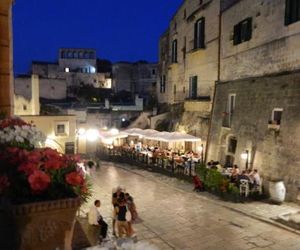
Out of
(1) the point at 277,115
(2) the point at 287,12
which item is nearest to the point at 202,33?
(2) the point at 287,12

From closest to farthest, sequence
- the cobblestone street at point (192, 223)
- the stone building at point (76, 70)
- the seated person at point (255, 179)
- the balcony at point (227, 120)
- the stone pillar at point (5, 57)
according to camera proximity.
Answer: the stone pillar at point (5, 57) < the cobblestone street at point (192, 223) < the seated person at point (255, 179) < the balcony at point (227, 120) < the stone building at point (76, 70)

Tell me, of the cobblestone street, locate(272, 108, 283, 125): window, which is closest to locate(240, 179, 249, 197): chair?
the cobblestone street

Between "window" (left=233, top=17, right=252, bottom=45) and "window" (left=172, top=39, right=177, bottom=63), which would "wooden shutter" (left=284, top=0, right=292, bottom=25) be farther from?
"window" (left=172, top=39, right=177, bottom=63)

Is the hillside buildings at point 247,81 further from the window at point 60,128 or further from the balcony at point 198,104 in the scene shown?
the window at point 60,128

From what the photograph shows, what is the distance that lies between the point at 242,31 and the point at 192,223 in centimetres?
1263

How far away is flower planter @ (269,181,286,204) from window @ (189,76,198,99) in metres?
13.9

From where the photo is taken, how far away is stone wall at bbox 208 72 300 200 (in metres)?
13.9

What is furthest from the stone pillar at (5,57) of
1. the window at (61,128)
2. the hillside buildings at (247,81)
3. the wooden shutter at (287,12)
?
the window at (61,128)

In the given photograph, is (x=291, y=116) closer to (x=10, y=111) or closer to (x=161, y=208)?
(x=161, y=208)

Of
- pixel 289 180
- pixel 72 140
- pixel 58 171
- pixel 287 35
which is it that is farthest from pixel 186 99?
pixel 58 171

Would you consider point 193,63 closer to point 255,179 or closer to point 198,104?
point 198,104

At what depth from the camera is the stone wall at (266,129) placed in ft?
45.5

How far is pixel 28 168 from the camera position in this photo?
2809 millimetres

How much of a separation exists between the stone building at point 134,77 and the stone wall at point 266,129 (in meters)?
36.6
